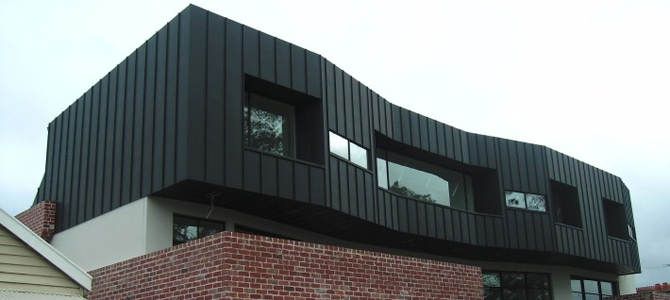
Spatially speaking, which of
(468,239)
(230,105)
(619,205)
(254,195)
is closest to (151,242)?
(254,195)

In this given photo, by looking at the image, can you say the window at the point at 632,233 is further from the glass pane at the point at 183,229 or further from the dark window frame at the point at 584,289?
the glass pane at the point at 183,229

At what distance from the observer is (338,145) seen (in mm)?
17156

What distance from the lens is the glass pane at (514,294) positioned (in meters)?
24.8

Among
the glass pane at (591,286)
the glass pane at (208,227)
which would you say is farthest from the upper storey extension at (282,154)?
the glass pane at (591,286)

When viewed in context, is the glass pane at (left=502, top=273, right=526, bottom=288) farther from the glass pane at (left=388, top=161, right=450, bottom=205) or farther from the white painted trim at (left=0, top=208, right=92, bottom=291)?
the white painted trim at (left=0, top=208, right=92, bottom=291)

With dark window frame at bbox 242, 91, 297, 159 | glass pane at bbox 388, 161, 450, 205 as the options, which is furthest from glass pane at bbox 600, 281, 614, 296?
dark window frame at bbox 242, 91, 297, 159

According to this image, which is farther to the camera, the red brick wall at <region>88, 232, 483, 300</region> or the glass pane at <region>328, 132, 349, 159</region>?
the glass pane at <region>328, 132, 349, 159</region>

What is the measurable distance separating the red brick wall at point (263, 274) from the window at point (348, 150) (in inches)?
153

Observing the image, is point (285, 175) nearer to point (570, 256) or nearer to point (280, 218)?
point (280, 218)

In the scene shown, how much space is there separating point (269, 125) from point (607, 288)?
763 inches

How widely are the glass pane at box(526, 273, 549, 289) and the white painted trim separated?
60.1 ft

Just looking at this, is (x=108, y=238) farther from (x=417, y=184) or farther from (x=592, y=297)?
(x=592, y=297)

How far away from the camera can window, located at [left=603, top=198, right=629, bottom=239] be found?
28.8 m

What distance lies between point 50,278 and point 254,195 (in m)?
5.06
